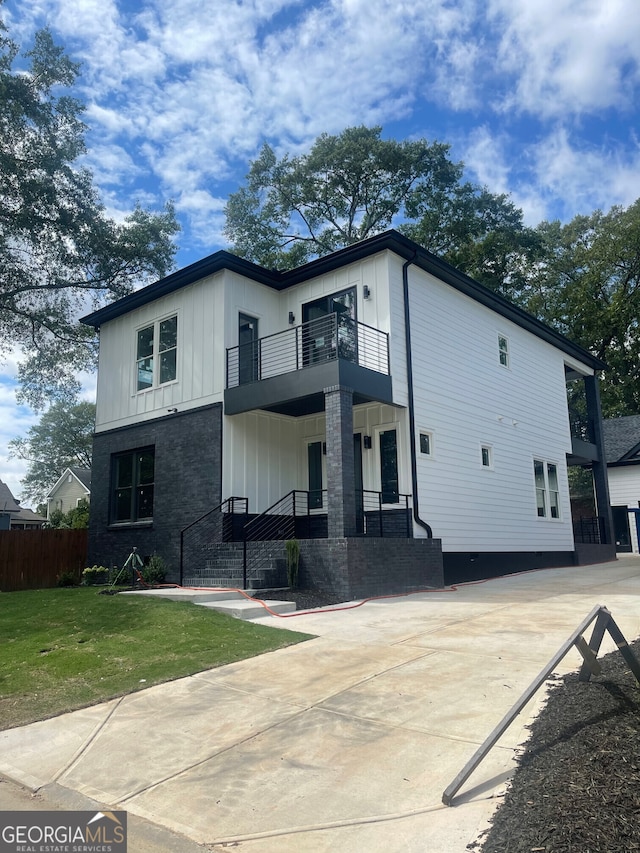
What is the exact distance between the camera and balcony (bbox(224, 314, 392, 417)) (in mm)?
13156

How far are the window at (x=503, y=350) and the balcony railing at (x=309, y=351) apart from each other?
5836mm

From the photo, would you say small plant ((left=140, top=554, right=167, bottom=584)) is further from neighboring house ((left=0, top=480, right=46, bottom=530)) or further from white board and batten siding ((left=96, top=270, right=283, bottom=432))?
neighboring house ((left=0, top=480, right=46, bottom=530))

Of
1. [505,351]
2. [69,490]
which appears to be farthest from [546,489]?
[69,490]

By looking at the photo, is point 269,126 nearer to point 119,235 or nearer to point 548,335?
point 119,235

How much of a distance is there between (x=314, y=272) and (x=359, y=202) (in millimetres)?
18679

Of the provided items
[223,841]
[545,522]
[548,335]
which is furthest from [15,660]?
[548,335]

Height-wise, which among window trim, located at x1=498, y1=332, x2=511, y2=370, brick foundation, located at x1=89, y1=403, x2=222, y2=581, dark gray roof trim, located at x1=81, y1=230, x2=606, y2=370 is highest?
dark gray roof trim, located at x1=81, y1=230, x2=606, y2=370

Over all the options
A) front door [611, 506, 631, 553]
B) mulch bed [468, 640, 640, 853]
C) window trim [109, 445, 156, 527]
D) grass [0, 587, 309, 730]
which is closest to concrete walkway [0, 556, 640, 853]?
mulch bed [468, 640, 640, 853]

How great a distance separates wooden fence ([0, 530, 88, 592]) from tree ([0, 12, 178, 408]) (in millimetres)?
7713

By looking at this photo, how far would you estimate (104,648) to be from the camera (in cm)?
756

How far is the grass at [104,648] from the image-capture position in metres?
6.07

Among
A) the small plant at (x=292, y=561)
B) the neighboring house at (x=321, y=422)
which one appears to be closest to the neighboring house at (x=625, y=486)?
the neighboring house at (x=321, y=422)

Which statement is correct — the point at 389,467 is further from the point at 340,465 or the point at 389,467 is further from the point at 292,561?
the point at 292,561

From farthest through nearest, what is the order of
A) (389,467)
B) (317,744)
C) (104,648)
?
(389,467), (104,648), (317,744)
